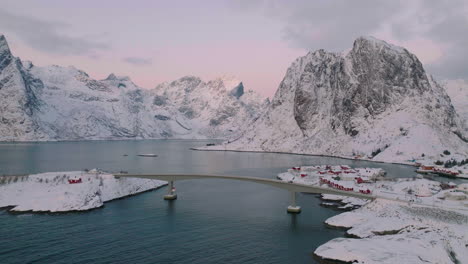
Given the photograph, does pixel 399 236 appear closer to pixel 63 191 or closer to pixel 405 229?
pixel 405 229

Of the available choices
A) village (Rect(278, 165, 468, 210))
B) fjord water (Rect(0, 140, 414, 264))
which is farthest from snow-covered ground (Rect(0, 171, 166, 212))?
village (Rect(278, 165, 468, 210))

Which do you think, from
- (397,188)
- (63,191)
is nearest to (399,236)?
(397,188)

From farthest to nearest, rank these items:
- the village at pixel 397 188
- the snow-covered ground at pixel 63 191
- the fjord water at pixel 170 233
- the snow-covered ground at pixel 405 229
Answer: the snow-covered ground at pixel 63 191
the village at pixel 397 188
the fjord water at pixel 170 233
the snow-covered ground at pixel 405 229

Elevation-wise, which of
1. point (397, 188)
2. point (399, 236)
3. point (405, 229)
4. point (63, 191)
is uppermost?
point (397, 188)

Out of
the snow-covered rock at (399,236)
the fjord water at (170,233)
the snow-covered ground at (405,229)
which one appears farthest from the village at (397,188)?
the fjord water at (170,233)

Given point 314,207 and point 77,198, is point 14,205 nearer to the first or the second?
point 77,198

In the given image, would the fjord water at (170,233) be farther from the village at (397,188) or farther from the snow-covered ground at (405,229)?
the village at (397,188)
